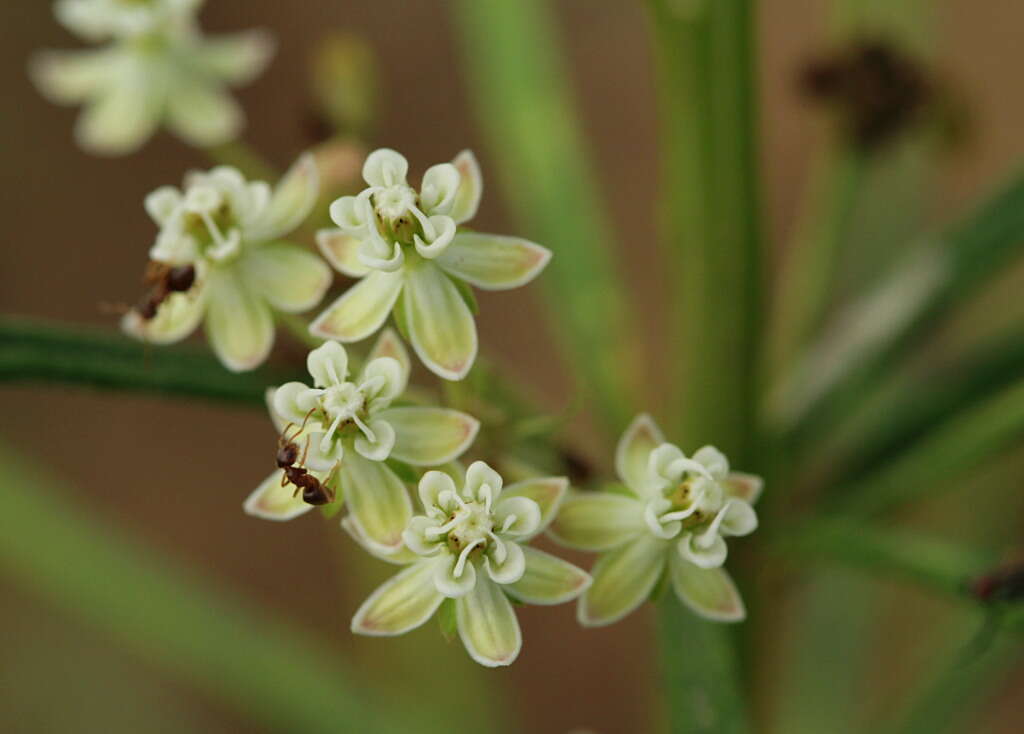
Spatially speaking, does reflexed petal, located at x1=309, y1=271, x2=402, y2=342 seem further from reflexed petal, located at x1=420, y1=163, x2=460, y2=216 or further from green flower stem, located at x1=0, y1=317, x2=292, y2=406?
green flower stem, located at x1=0, y1=317, x2=292, y2=406

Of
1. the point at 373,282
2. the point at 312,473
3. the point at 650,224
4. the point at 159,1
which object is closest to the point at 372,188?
the point at 373,282

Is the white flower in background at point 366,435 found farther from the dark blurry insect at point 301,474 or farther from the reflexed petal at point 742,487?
the reflexed petal at point 742,487

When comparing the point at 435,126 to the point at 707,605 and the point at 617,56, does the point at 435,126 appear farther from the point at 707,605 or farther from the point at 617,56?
the point at 707,605

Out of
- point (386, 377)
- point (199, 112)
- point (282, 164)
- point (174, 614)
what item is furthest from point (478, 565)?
point (282, 164)

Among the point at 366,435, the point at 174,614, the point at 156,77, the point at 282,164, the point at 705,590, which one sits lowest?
the point at 174,614

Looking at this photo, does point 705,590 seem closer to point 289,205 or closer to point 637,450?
point 637,450

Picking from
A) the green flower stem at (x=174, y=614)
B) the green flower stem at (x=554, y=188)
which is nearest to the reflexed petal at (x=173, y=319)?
the green flower stem at (x=554, y=188)
